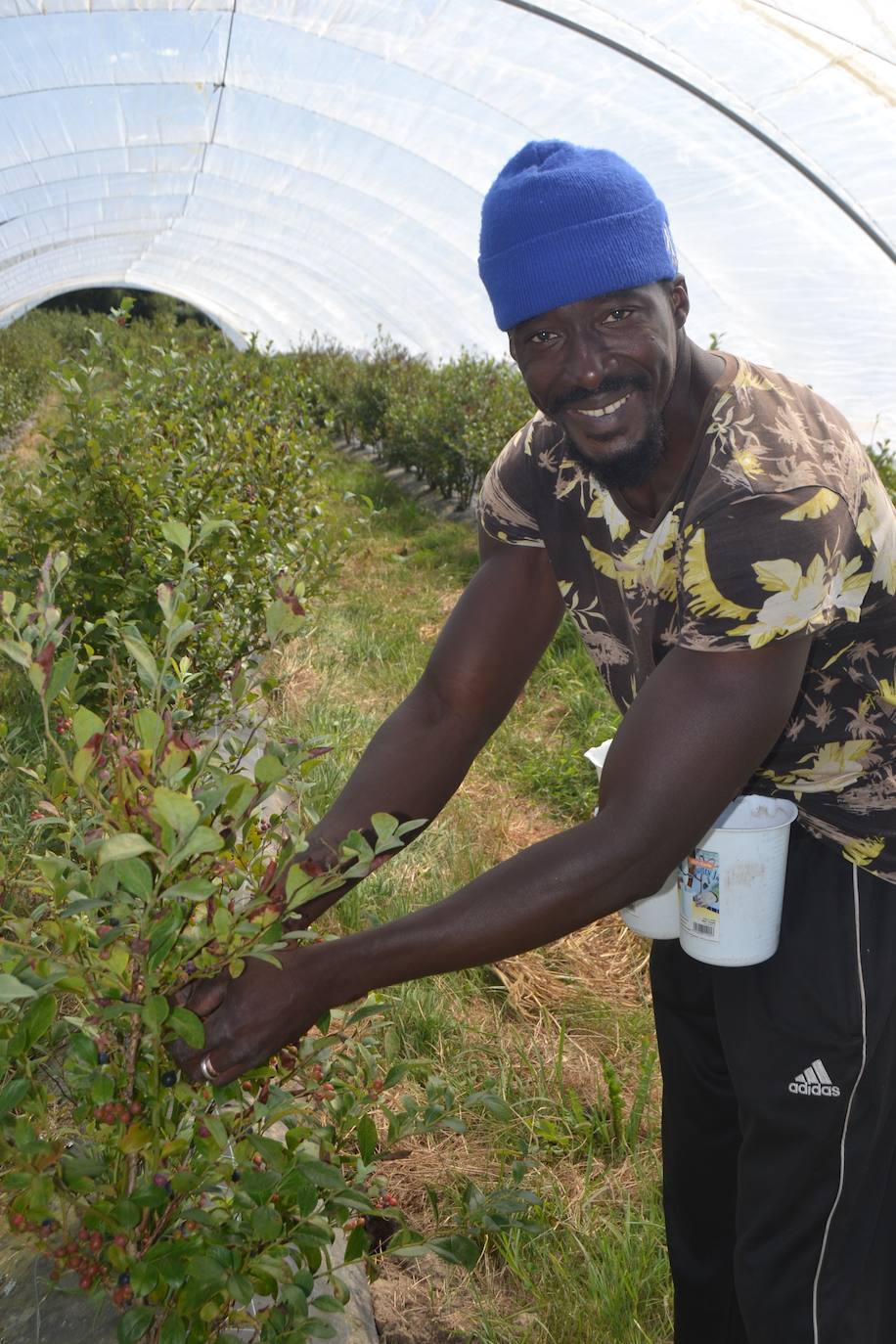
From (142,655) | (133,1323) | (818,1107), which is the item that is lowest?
(818,1107)

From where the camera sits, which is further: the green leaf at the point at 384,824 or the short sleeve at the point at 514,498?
the short sleeve at the point at 514,498

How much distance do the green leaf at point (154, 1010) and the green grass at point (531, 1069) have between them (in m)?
0.43

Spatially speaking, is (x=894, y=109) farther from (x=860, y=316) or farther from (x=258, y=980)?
(x=258, y=980)

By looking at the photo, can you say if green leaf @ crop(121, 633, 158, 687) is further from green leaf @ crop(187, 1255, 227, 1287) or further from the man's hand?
green leaf @ crop(187, 1255, 227, 1287)

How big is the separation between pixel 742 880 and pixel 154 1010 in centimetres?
79

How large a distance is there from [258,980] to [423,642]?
14.1ft

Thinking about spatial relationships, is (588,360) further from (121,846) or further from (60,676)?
(121,846)

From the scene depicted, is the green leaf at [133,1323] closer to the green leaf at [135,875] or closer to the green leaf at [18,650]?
the green leaf at [135,875]

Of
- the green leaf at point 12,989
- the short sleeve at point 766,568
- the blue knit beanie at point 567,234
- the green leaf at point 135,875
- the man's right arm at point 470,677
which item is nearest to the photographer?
the green leaf at point 12,989

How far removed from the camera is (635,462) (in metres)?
1.55

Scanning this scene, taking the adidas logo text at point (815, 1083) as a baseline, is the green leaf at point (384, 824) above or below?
above

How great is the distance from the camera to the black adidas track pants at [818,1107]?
158 cm

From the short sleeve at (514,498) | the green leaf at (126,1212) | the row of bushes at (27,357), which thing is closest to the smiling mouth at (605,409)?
the short sleeve at (514,498)

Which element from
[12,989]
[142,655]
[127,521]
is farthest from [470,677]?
[127,521]
